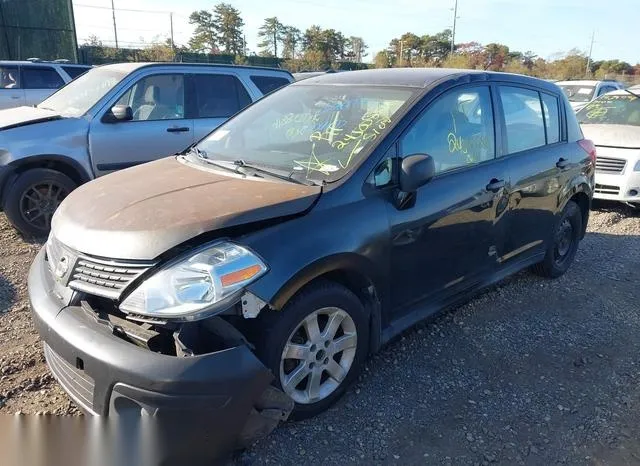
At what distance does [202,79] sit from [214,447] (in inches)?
210

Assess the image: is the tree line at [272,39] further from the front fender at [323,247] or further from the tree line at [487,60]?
the front fender at [323,247]

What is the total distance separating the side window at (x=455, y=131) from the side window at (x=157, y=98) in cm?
394

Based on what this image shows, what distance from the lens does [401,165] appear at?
9.66ft

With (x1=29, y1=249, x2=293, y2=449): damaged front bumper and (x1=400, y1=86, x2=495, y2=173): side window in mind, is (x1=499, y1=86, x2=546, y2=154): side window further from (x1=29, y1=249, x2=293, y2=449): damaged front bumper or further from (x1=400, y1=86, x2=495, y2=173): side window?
(x1=29, y1=249, x2=293, y2=449): damaged front bumper

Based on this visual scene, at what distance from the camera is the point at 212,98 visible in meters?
6.68

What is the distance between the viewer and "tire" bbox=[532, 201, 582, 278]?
465 centimetres

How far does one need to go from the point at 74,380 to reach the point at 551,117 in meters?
4.11

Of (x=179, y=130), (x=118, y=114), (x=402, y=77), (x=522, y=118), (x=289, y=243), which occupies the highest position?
(x=402, y=77)

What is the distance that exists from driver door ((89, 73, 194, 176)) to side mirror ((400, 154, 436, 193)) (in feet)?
11.3

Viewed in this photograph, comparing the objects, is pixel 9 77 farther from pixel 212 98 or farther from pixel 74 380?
pixel 74 380

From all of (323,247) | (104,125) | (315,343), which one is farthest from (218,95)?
(315,343)

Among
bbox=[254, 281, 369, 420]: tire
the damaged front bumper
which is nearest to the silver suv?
the damaged front bumper

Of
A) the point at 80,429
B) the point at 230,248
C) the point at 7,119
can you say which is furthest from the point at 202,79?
the point at 80,429

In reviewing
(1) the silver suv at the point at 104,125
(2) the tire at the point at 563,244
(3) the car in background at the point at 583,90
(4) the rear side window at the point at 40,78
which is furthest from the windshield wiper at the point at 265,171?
(3) the car in background at the point at 583,90
